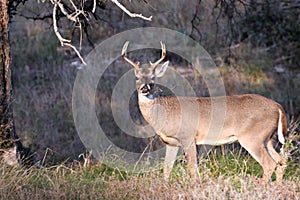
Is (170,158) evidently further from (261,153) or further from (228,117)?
(261,153)

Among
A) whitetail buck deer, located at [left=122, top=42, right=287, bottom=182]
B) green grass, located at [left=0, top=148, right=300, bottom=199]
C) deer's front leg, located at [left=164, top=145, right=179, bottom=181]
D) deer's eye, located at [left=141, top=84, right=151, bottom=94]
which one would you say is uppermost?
deer's eye, located at [left=141, top=84, right=151, bottom=94]

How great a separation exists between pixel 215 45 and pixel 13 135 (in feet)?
33.5

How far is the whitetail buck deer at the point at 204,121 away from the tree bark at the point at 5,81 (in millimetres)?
1470

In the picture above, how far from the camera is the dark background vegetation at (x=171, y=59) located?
1478 centimetres

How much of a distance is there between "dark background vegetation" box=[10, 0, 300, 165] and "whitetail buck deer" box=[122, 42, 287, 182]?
4.81 meters

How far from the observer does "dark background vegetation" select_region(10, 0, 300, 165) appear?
1478cm

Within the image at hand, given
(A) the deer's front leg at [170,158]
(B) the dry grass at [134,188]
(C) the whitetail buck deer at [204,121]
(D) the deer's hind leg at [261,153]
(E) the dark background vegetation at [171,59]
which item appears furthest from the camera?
(E) the dark background vegetation at [171,59]

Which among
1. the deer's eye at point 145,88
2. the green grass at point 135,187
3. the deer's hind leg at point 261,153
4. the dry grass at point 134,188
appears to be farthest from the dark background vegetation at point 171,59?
the dry grass at point 134,188

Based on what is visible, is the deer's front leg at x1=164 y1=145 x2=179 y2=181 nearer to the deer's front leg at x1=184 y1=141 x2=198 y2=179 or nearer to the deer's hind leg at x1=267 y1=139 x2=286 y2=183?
the deer's front leg at x1=184 y1=141 x2=198 y2=179

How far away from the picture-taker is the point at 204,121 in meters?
9.41

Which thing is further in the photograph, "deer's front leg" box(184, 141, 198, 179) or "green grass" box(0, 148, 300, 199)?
"deer's front leg" box(184, 141, 198, 179)

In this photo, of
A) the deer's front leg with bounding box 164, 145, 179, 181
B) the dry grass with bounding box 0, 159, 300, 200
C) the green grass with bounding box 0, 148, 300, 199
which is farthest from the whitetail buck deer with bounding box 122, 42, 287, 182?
the dry grass with bounding box 0, 159, 300, 200

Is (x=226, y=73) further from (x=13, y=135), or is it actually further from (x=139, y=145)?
(x=13, y=135)

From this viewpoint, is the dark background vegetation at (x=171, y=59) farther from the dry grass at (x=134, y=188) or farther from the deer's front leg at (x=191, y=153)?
the dry grass at (x=134, y=188)
